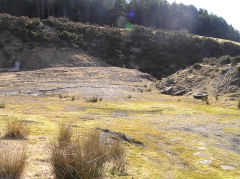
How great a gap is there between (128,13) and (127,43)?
114 ft

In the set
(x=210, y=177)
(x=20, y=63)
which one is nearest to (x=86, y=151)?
(x=210, y=177)

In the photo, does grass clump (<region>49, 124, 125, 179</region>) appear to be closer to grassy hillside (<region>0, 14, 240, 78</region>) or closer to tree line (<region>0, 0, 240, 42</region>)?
grassy hillside (<region>0, 14, 240, 78</region>)

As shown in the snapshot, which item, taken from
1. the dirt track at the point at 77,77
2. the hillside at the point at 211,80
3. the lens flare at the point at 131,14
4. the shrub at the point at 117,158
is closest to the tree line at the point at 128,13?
the lens flare at the point at 131,14

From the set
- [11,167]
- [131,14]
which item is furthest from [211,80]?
[131,14]

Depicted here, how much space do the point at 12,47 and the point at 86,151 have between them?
3738 cm

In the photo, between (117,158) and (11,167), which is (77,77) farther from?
(11,167)

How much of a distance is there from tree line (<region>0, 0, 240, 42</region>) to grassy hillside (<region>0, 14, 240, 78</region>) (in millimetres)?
19427

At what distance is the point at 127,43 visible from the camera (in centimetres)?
4816

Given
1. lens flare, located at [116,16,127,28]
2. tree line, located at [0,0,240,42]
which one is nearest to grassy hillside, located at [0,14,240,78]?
tree line, located at [0,0,240,42]

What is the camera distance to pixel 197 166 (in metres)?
4.62

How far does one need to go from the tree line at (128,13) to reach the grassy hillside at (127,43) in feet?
63.7

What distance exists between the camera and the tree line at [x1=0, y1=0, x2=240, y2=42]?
65.1m

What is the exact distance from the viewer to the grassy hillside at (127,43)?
134 feet

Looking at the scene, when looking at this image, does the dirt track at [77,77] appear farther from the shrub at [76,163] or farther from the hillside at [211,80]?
the shrub at [76,163]
